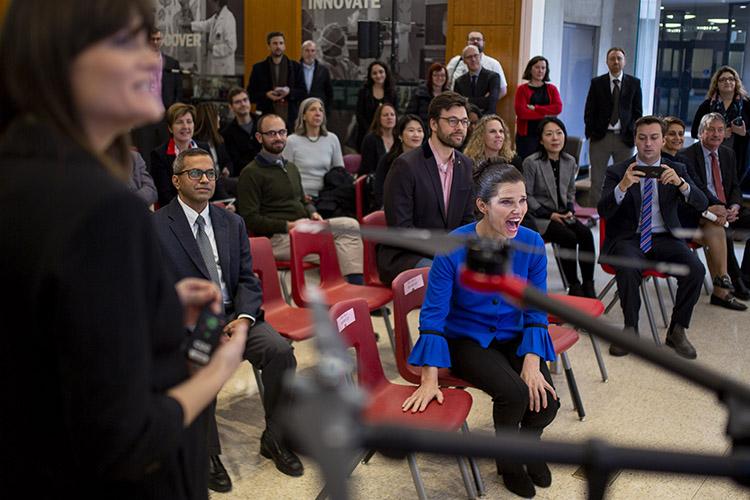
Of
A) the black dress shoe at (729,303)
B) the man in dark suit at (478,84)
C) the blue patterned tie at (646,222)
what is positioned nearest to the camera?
the blue patterned tie at (646,222)

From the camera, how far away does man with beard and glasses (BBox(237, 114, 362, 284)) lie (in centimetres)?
502

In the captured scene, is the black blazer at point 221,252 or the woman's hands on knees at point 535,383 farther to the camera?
the black blazer at point 221,252

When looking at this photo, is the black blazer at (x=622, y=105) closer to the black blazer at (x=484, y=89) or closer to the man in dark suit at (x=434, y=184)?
the black blazer at (x=484, y=89)

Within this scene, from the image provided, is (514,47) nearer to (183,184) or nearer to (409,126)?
(409,126)

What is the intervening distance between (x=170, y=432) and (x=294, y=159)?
520 centimetres

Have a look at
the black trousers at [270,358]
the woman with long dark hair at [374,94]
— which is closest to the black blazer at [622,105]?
the woman with long dark hair at [374,94]

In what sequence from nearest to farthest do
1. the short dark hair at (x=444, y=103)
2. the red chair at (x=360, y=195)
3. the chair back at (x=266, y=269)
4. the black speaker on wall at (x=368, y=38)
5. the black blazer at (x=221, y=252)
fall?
the black blazer at (x=221, y=252)
the chair back at (x=266, y=269)
the short dark hair at (x=444, y=103)
the red chair at (x=360, y=195)
the black speaker on wall at (x=368, y=38)

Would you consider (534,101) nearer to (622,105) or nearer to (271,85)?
(622,105)

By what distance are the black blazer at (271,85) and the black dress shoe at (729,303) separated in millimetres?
4555

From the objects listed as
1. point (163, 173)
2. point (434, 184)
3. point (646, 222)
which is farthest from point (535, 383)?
point (163, 173)

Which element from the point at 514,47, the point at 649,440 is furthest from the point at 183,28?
the point at 649,440

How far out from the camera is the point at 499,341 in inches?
131

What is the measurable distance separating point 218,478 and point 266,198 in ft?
7.48

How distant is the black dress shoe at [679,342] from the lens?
4.76 m
